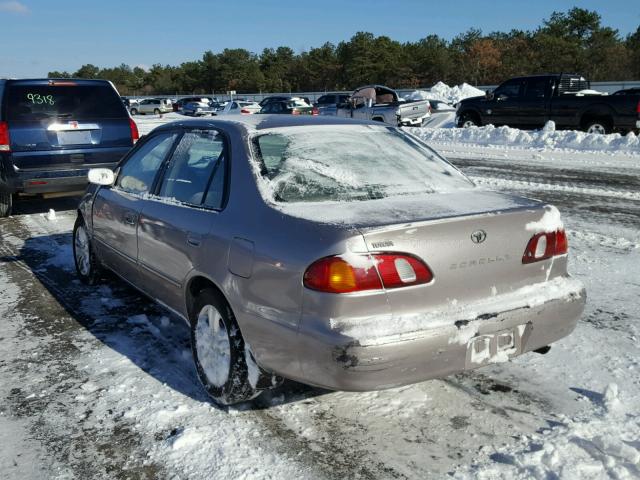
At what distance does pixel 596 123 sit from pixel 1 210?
575 inches

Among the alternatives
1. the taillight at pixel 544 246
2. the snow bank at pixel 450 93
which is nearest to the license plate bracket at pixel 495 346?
the taillight at pixel 544 246

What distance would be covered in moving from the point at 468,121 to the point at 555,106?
3427 millimetres

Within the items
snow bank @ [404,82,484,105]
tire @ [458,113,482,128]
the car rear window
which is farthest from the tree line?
the car rear window

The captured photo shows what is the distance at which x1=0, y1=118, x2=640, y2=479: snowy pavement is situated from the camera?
277 cm

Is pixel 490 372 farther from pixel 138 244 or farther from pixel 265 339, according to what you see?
pixel 138 244

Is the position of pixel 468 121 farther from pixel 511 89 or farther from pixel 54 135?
pixel 54 135

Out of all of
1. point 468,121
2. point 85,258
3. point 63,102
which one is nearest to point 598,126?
point 468,121

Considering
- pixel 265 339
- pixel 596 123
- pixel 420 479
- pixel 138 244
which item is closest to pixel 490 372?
pixel 420 479

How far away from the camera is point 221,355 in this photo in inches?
130

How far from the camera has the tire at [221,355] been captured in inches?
125

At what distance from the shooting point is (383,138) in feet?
13.3

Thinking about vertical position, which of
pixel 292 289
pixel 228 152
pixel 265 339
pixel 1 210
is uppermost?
pixel 228 152

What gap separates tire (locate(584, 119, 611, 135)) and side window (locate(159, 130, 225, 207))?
1476 cm

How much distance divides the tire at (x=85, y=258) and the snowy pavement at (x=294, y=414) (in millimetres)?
516
